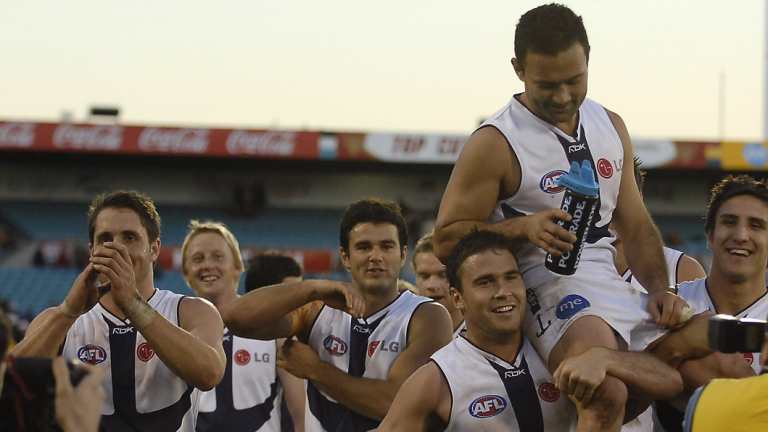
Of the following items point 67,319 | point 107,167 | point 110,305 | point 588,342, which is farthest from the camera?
point 107,167

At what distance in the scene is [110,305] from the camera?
6.57 metres

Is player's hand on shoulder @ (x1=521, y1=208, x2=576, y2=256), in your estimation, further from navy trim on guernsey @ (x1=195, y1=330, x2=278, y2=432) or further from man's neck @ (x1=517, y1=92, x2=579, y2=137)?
navy trim on guernsey @ (x1=195, y1=330, x2=278, y2=432)

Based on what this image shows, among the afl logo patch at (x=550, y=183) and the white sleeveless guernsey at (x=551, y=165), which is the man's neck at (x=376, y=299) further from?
the afl logo patch at (x=550, y=183)

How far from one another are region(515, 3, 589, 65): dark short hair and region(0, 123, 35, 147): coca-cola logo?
29.7 meters

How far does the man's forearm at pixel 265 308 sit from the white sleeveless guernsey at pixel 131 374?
313mm

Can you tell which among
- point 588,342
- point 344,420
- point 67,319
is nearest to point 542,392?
point 588,342

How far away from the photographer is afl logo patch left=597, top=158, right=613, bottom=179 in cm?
534

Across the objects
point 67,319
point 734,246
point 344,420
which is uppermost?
point 734,246

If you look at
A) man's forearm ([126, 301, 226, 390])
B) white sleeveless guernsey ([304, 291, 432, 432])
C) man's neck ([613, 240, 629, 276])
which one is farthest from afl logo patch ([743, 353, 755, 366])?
man's forearm ([126, 301, 226, 390])

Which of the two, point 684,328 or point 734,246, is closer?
point 684,328

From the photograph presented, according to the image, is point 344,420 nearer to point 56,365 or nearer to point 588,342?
point 588,342

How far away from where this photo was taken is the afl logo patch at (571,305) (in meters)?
5.16

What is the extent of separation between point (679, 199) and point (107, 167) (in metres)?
16.8

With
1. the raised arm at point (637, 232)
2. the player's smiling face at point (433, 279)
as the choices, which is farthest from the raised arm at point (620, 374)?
the player's smiling face at point (433, 279)
